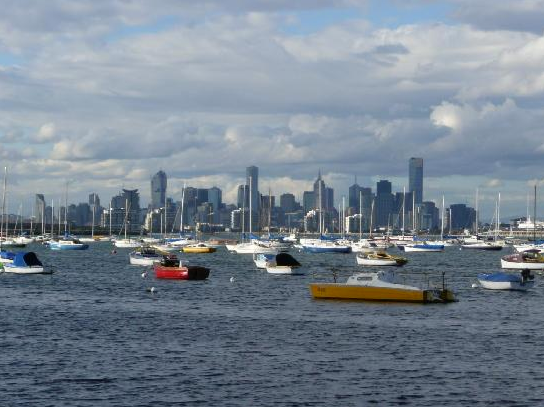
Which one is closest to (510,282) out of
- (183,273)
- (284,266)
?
(284,266)

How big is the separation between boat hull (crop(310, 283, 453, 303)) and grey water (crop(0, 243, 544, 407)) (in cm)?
176

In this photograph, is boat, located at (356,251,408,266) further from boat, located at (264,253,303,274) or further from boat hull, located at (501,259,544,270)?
boat, located at (264,253,303,274)

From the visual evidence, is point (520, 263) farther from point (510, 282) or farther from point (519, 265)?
point (510, 282)

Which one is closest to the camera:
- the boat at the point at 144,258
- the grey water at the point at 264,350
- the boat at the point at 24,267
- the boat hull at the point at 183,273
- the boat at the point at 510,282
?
the grey water at the point at 264,350

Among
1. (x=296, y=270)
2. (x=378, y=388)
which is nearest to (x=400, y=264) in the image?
(x=296, y=270)

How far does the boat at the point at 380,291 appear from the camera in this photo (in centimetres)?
9219

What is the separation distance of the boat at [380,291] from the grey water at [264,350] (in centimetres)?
187

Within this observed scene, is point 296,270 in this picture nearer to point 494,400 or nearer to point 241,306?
point 241,306

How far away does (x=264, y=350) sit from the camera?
62531mm

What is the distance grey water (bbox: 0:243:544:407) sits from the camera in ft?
159

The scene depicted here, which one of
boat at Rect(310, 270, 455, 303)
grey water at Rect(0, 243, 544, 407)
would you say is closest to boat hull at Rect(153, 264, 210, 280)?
grey water at Rect(0, 243, 544, 407)

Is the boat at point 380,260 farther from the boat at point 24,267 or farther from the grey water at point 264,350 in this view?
the grey water at point 264,350

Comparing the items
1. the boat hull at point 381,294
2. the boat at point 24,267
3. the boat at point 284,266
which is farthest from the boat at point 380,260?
the boat hull at point 381,294

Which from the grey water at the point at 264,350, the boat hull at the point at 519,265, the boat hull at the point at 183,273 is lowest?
the grey water at the point at 264,350
